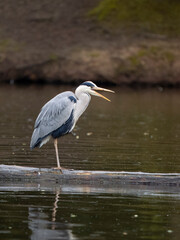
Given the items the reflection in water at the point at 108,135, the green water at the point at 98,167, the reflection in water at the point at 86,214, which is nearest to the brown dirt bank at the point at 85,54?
the reflection in water at the point at 108,135

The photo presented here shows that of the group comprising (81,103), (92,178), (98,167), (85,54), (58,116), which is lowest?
(85,54)

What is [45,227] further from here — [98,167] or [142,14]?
[142,14]

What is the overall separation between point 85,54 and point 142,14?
15.4ft

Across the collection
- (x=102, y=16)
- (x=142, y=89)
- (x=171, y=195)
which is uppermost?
(x=171, y=195)

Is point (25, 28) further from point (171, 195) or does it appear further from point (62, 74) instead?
point (171, 195)

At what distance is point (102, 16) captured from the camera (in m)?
39.0

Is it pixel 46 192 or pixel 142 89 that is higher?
pixel 46 192

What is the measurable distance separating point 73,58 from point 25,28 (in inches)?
154

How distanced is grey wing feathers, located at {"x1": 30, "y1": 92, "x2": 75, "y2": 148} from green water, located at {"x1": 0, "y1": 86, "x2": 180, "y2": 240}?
1.29 m

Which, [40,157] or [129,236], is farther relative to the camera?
[40,157]

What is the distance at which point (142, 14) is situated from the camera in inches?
1538

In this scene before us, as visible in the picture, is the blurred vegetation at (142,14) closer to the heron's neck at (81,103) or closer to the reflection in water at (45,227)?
the heron's neck at (81,103)

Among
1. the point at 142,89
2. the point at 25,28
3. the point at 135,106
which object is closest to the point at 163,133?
the point at 135,106

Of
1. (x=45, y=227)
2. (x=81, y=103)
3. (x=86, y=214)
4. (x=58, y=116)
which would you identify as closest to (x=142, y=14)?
(x=81, y=103)
